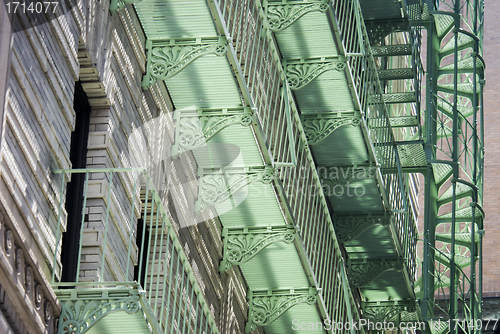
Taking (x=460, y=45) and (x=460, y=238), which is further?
(x=460, y=238)

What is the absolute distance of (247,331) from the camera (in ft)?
39.5

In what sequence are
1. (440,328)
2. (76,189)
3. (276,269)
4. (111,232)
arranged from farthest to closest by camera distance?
1. (440,328)
2. (276,269)
3. (111,232)
4. (76,189)

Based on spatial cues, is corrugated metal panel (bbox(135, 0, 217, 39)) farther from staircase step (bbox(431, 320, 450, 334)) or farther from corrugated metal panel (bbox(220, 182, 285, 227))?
staircase step (bbox(431, 320, 450, 334))

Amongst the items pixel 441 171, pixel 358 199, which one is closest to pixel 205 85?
pixel 358 199

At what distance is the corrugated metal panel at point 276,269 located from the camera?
11.5 metres

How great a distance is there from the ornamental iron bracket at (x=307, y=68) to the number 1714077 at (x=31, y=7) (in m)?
5.80

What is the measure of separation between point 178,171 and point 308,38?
132 inches

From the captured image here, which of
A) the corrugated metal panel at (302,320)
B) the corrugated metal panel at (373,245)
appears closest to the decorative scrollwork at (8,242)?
the corrugated metal panel at (302,320)

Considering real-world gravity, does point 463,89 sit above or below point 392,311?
above

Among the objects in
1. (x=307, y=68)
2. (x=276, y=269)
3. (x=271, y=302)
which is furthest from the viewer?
(x=307, y=68)

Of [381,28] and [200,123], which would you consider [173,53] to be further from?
[381,28]

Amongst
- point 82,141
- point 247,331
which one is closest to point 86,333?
point 82,141

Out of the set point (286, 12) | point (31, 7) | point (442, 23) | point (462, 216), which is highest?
point (442, 23)

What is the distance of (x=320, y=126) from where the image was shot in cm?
1340
